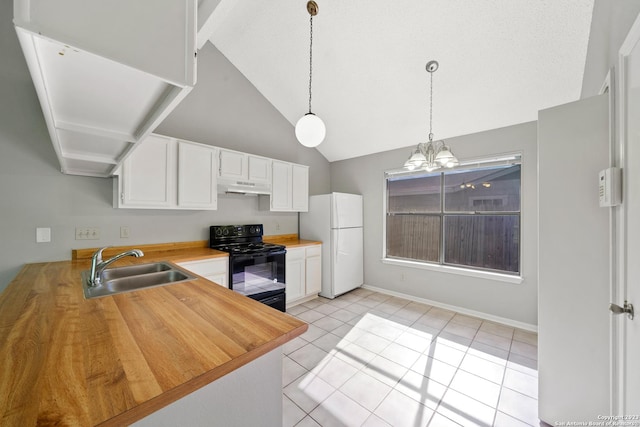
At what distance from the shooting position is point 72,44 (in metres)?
0.58

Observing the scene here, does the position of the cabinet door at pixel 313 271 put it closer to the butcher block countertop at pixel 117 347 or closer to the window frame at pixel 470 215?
the window frame at pixel 470 215

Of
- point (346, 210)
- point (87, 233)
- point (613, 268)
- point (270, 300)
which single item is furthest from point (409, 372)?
point (87, 233)

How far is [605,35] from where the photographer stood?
142cm

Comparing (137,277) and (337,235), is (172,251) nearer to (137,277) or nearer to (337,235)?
(137,277)

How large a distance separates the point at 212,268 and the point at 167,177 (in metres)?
1.05

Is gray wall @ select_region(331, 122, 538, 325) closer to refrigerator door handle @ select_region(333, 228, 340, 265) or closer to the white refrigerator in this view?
the white refrigerator

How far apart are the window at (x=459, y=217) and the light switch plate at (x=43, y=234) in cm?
407

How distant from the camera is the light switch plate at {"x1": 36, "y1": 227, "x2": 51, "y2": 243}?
205 cm

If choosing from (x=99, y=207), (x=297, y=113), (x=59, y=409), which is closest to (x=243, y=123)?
(x=297, y=113)

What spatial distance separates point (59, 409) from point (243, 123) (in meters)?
3.49

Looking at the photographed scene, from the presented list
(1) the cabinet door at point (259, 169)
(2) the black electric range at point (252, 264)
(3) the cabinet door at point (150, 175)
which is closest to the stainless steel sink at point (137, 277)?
(3) the cabinet door at point (150, 175)

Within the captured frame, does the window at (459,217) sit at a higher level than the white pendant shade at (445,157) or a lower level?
lower

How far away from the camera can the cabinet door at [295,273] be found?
336 cm

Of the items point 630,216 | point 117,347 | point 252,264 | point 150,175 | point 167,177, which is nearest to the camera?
point 117,347
